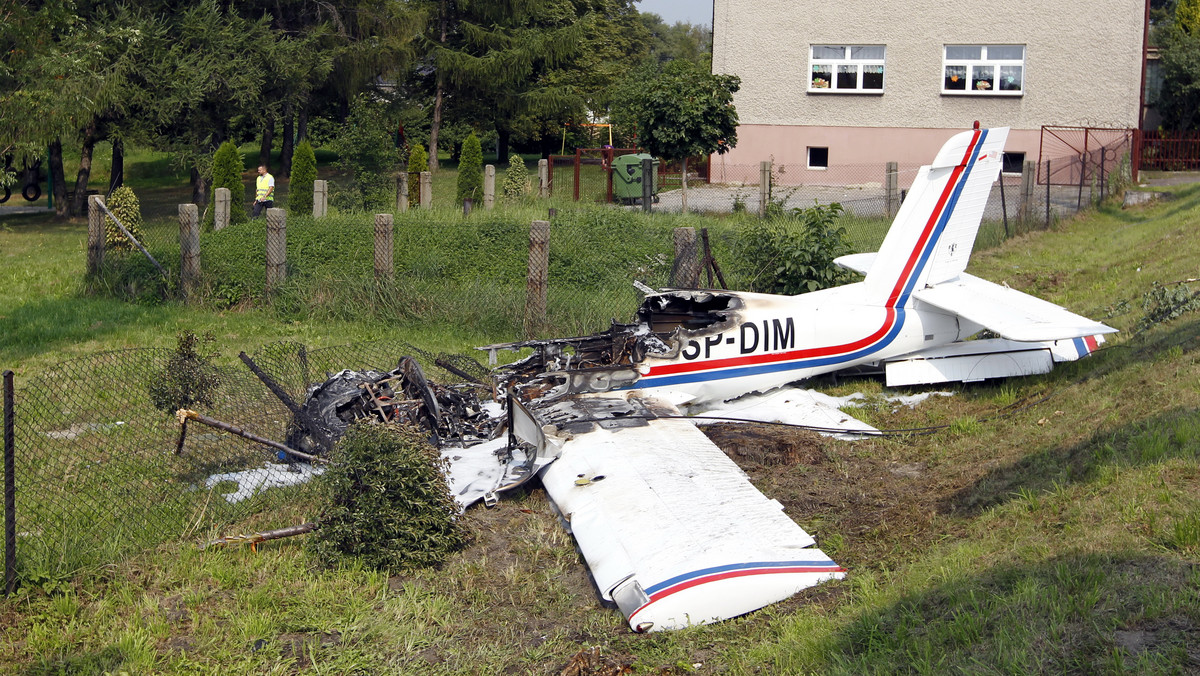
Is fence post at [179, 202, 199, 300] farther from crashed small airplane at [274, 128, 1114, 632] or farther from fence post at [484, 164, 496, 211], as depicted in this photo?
fence post at [484, 164, 496, 211]

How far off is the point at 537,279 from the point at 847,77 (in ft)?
70.9

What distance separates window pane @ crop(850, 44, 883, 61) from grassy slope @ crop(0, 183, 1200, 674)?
24.0 m

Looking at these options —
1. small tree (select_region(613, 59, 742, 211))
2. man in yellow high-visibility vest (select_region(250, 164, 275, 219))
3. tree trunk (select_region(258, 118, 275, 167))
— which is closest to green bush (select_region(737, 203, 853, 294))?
small tree (select_region(613, 59, 742, 211))

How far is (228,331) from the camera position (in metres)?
12.5

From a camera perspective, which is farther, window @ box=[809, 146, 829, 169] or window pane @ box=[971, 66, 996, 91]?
window @ box=[809, 146, 829, 169]

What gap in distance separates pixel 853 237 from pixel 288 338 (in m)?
9.40

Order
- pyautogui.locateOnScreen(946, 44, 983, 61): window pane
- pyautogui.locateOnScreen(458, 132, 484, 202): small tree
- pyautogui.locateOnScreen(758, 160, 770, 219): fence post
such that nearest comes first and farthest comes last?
pyautogui.locateOnScreen(758, 160, 770, 219): fence post < pyautogui.locateOnScreen(458, 132, 484, 202): small tree < pyautogui.locateOnScreen(946, 44, 983, 61): window pane

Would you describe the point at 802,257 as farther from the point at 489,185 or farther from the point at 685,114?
the point at 489,185

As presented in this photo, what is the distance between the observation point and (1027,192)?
19.5 meters

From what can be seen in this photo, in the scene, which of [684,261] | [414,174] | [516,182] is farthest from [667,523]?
[516,182]

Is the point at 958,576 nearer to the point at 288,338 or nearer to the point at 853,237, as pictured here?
the point at 288,338

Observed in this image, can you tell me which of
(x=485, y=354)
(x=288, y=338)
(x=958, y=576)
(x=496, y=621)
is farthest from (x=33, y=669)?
(x=288, y=338)

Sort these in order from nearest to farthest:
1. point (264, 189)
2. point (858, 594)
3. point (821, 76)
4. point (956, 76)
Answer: point (858, 594), point (264, 189), point (956, 76), point (821, 76)

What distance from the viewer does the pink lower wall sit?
2956 centimetres
